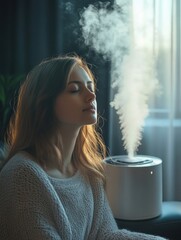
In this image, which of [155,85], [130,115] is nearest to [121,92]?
[130,115]

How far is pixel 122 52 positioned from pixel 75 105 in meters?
1.22

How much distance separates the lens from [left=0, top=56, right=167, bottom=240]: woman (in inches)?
40.5

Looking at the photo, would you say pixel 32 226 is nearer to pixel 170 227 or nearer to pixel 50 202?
pixel 50 202

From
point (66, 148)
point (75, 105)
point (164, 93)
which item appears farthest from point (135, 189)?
point (164, 93)

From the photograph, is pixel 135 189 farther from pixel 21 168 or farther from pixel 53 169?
pixel 21 168

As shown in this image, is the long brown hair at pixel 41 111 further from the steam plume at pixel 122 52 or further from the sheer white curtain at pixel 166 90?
the sheer white curtain at pixel 166 90

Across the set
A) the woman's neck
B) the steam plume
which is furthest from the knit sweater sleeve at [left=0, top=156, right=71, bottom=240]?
the steam plume

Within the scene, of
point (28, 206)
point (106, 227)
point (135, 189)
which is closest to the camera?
point (28, 206)

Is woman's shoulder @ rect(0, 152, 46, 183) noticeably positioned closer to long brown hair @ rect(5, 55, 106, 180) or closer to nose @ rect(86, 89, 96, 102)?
long brown hair @ rect(5, 55, 106, 180)

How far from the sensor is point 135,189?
1623 mm

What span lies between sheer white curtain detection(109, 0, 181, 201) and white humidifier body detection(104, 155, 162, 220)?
30.7 inches

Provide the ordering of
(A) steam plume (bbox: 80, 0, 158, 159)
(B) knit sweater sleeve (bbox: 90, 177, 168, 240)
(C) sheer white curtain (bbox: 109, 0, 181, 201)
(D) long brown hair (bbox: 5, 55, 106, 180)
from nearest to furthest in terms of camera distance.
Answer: (D) long brown hair (bbox: 5, 55, 106, 180), (B) knit sweater sleeve (bbox: 90, 177, 168, 240), (A) steam plume (bbox: 80, 0, 158, 159), (C) sheer white curtain (bbox: 109, 0, 181, 201)

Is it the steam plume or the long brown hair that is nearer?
the long brown hair

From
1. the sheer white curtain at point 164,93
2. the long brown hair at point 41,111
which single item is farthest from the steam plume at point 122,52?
the long brown hair at point 41,111
